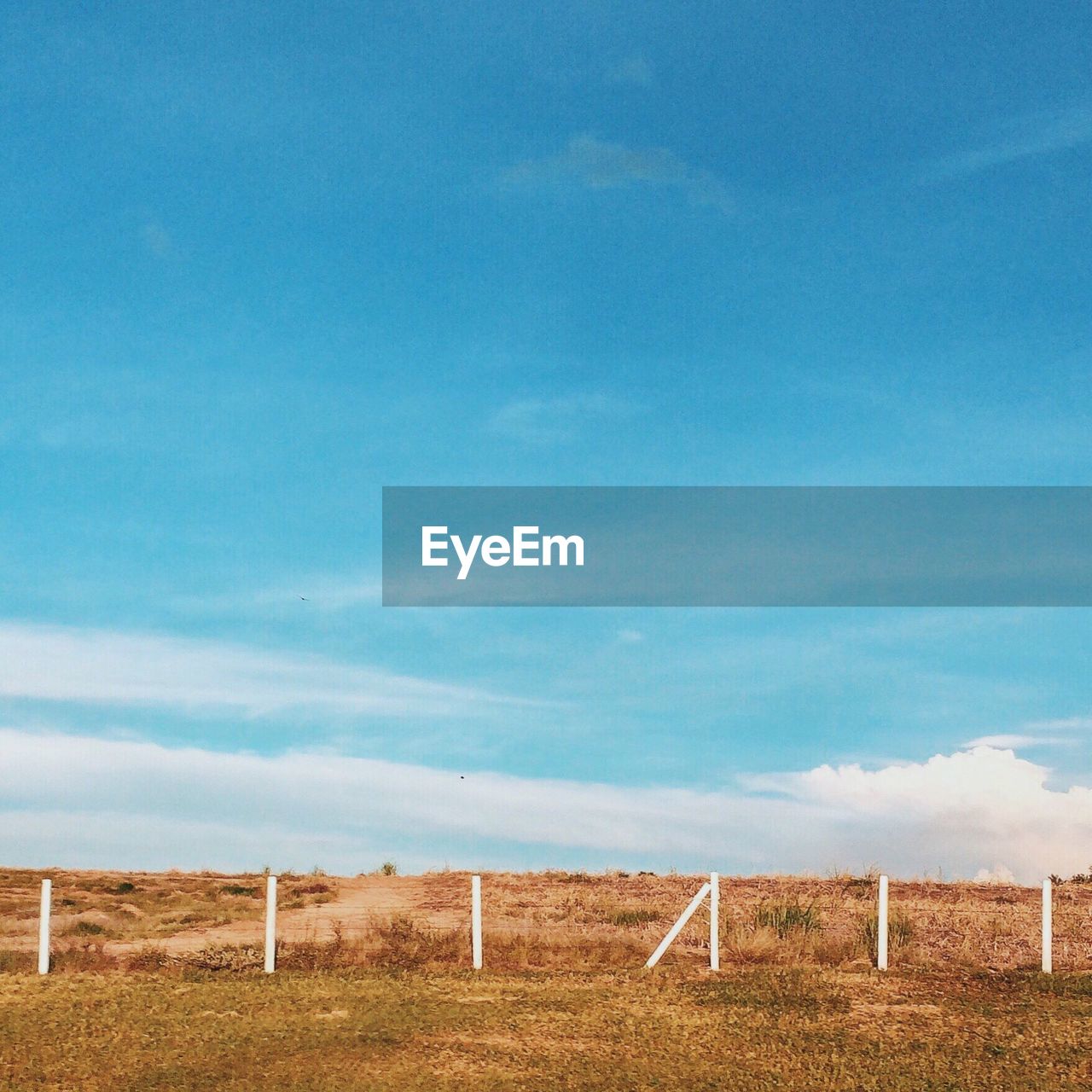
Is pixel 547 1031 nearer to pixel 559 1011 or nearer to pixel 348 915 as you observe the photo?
pixel 559 1011

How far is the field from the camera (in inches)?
625

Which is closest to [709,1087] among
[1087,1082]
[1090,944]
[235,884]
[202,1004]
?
[1087,1082]

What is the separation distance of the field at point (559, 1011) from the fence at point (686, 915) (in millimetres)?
187

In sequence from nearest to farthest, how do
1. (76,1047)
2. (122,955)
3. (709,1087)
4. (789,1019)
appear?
1. (709,1087)
2. (76,1047)
3. (789,1019)
4. (122,955)

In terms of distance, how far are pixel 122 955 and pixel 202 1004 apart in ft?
17.0

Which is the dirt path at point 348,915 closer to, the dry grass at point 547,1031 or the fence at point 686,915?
the fence at point 686,915

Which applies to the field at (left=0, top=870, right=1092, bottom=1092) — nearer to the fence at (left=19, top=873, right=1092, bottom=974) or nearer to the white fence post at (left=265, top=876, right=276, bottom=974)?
the fence at (left=19, top=873, right=1092, bottom=974)

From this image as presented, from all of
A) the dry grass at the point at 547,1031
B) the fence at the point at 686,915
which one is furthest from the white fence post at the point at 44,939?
the dry grass at the point at 547,1031

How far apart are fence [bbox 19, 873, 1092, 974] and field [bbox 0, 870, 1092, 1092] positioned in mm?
187

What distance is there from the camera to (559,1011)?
18.6 m

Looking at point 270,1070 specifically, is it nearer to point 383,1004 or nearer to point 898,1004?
point 383,1004

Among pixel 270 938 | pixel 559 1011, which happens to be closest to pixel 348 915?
pixel 270 938

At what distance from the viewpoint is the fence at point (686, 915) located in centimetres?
2203

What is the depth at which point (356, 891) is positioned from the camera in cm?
4375
